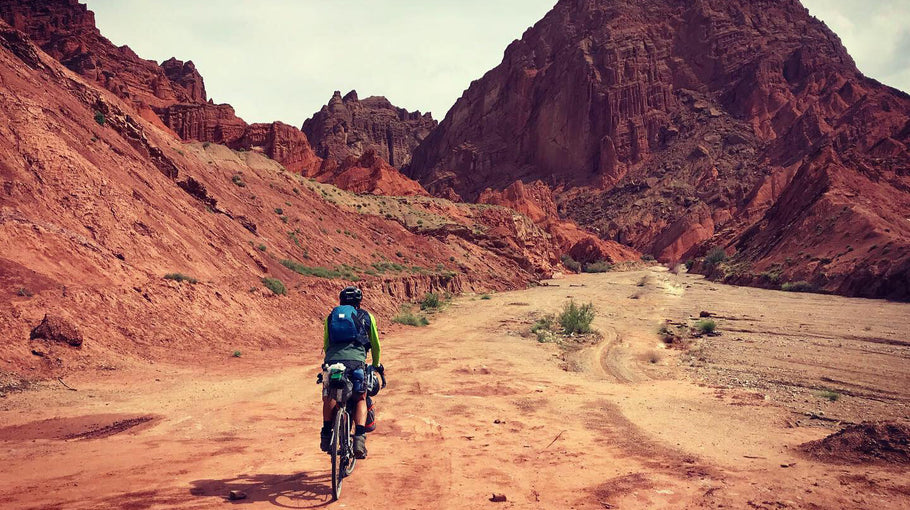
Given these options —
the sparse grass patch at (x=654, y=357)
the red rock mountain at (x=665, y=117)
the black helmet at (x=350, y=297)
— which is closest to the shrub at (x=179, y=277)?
the black helmet at (x=350, y=297)

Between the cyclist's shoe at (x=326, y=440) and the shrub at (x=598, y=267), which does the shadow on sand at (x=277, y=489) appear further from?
the shrub at (x=598, y=267)

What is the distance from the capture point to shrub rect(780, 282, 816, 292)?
3516cm

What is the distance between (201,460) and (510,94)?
145m

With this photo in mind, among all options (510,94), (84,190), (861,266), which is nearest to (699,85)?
(510,94)

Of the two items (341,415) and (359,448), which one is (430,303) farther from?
(341,415)

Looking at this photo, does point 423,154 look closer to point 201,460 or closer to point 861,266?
point 861,266

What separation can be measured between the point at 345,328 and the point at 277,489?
66.0 inches

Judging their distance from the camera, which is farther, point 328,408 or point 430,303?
point 430,303

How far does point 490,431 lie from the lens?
26.0ft

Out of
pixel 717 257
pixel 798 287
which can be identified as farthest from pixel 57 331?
pixel 717 257

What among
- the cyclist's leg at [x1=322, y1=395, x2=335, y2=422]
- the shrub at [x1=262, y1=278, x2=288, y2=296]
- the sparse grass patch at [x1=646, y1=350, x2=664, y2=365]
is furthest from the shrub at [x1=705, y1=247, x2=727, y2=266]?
the cyclist's leg at [x1=322, y1=395, x2=335, y2=422]

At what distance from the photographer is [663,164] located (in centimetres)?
11306

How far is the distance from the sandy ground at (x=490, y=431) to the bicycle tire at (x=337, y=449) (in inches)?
5.3

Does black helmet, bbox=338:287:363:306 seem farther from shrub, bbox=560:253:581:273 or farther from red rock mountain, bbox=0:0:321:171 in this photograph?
shrub, bbox=560:253:581:273
